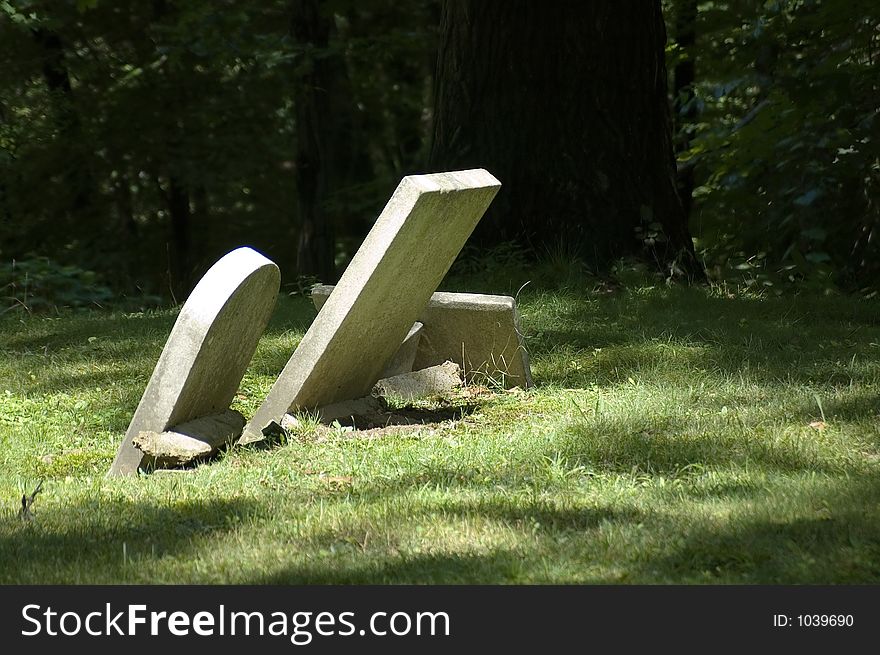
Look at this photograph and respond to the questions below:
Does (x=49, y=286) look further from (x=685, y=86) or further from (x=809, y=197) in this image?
(x=685, y=86)

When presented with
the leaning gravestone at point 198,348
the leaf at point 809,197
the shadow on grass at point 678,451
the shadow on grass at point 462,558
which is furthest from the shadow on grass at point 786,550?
the leaf at point 809,197

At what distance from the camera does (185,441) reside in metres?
5.07

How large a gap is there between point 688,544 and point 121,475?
2.53 metres

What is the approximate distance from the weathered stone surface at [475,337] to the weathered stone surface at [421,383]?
4.0 inches

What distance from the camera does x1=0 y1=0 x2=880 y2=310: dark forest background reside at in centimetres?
975

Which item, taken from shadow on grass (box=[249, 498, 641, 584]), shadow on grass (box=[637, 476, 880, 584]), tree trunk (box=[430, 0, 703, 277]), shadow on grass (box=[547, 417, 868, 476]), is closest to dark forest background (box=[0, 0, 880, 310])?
tree trunk (box=[430, 0, 703, 277])

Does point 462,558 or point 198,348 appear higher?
point 198,348

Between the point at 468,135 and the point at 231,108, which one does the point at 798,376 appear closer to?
the point at 468,135

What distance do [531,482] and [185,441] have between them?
62.4 inches

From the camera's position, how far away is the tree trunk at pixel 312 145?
15.9 meters

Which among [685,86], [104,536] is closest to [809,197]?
[685,86]

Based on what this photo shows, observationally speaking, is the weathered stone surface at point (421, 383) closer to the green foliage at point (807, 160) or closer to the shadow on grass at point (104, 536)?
the shadow on grass at point (104, 536)

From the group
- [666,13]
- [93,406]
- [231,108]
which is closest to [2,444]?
[93,406]

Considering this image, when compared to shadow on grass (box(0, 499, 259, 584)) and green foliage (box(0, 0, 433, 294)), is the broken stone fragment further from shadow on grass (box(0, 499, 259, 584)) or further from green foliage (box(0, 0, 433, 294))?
green foliage (box(0, 0, 433, 294))
